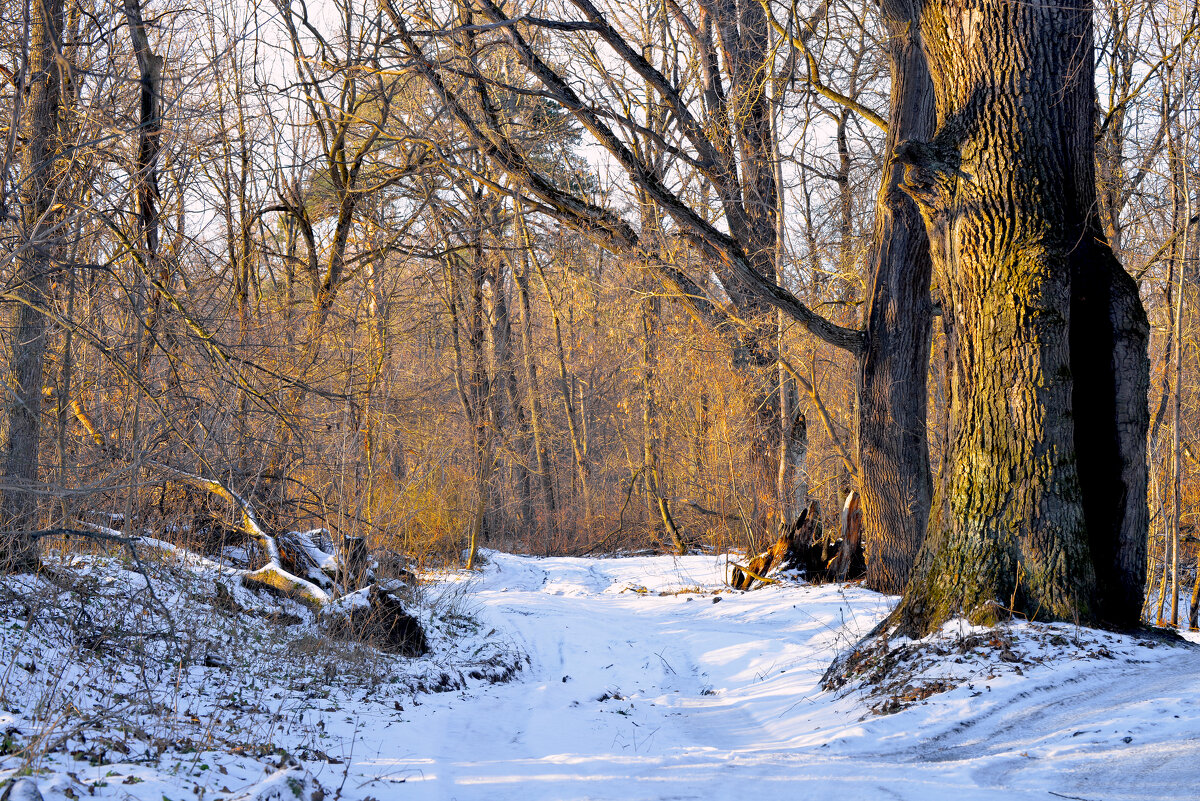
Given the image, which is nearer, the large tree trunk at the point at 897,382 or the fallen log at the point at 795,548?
the large tree trunk at the point at 897,382

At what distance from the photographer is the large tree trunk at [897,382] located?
8.22 meters

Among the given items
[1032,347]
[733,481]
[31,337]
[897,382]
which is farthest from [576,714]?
[733,481]

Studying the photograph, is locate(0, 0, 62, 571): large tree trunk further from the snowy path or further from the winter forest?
the snowy path

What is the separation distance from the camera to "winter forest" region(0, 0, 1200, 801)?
13.0ft

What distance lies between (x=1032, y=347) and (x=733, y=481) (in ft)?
25.8

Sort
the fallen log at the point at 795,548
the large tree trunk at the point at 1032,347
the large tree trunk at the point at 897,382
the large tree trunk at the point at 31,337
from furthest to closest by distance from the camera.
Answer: the fallen log at the point at 795,548 → the large tree trunk at the point at 897,382 → the large tree trunk at the point at 31,337 → the large tree trunk at the point at 1032,347

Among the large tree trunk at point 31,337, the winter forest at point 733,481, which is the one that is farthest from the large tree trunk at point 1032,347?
the large tree trunk at point 31,337

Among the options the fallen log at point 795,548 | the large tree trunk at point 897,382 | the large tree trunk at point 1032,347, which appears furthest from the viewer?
the fallen log at point 795,548

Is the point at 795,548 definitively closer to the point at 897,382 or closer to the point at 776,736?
the point at 897,382

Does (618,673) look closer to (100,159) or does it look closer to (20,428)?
(20,428)

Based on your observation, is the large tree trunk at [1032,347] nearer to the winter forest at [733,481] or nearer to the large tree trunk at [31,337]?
the winter forest at [733,481]

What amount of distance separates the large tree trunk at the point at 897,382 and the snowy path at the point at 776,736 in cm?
159

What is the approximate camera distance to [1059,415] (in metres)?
5.02

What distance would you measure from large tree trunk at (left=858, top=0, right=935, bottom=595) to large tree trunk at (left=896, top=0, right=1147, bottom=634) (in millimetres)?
2798
